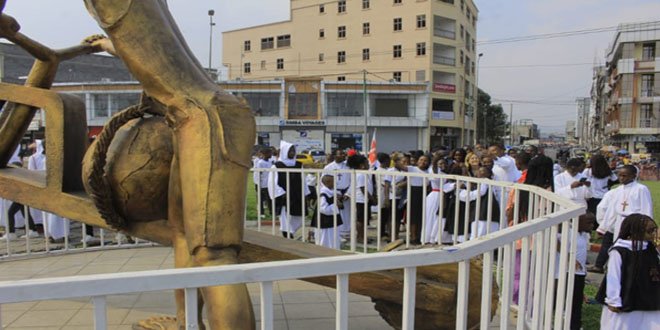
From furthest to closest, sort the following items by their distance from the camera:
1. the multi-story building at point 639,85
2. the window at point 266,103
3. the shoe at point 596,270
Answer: the multi-story building at point 639,85 < the window at point 266,103 < the shoe at point 596,270

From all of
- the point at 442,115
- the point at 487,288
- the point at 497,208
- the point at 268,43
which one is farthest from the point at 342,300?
the point at 268,43

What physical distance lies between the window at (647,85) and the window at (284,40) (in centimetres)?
3082

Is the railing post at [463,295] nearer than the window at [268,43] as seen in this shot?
Yes

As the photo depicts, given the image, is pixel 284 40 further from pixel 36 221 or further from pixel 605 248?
pixel 605 248

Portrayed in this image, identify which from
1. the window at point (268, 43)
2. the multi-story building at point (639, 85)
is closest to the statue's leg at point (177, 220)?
the multi-story building at point (639, 85)

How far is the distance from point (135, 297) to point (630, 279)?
3.95 meters

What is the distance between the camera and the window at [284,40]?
49.3 meters

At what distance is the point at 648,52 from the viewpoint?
4169 centimetres

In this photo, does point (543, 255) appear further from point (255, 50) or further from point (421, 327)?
point (255, 50)

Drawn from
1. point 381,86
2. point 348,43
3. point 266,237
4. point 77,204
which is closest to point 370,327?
point 266,237

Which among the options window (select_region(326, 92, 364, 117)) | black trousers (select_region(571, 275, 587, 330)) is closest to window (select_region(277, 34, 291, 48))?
window (select_region(326, 92, 364, 117))

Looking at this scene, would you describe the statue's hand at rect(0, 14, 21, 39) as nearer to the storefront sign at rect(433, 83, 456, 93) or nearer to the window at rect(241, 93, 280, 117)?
the window at rect(241, 93, 280, 117)

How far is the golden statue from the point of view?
193 centimetres

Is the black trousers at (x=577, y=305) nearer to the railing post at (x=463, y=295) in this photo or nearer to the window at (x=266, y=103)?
the railing post at (x=463, y=295)
